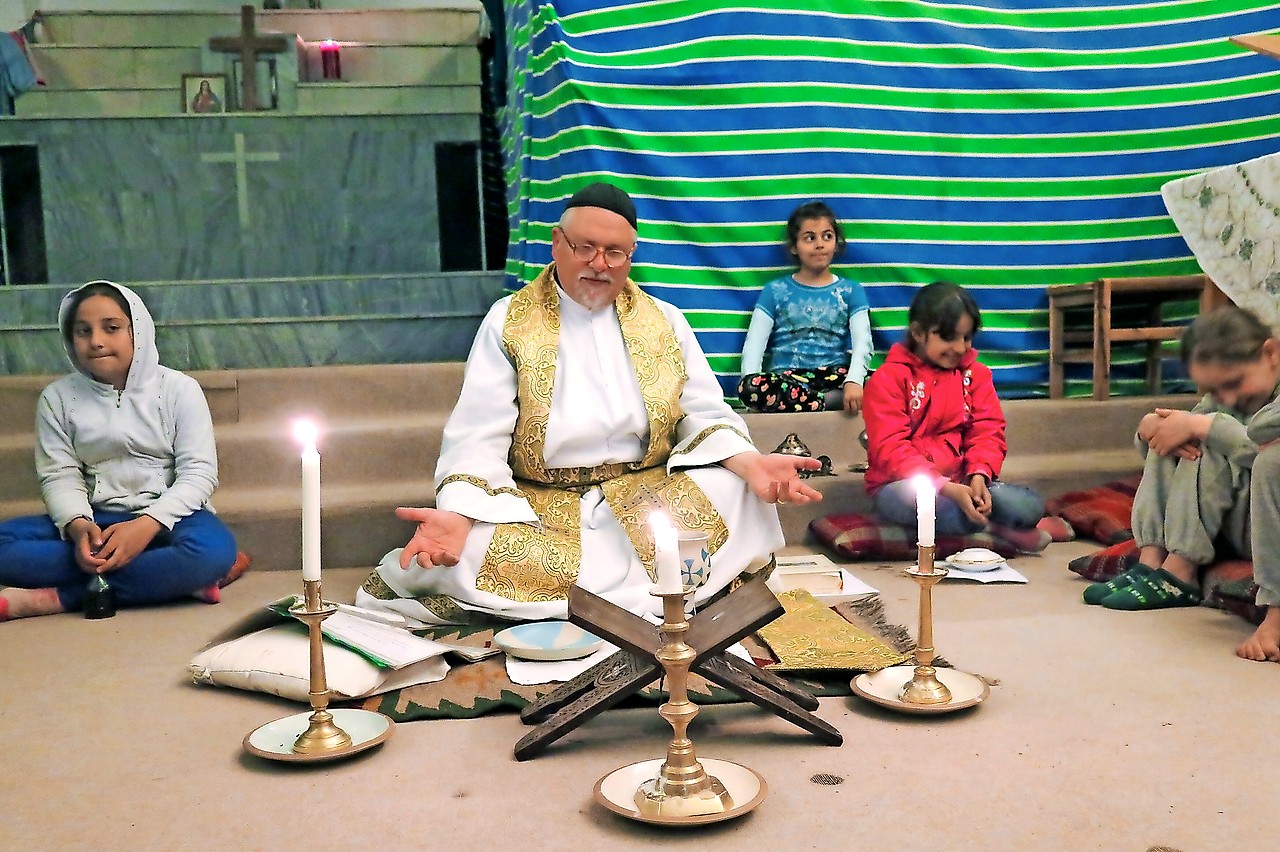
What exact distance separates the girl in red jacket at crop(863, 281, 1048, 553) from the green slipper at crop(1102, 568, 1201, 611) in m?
0.60

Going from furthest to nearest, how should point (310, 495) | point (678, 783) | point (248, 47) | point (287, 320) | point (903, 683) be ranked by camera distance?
point (248, 47) → point (287, 320) → point (903, 683) → point (310, 495) → point (678, 783)

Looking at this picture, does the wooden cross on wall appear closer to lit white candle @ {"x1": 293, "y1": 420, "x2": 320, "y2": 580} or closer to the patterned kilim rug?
the patterned kilim rug

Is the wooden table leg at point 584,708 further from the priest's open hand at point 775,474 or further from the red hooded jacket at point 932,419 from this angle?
the red hooded jacket at point 932,419

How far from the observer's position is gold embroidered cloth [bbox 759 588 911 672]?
2.18 metres

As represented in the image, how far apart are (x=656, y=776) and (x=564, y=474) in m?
→ 1.29

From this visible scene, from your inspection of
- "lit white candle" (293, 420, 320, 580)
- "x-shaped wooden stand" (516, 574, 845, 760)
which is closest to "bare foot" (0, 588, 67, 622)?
"lit white candle" (293, 420, 320, 580)

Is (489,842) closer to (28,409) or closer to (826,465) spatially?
(826,465)

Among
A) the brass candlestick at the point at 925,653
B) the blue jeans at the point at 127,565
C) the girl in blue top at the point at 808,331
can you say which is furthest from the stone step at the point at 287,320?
the brass candlestick at the point at 925,653

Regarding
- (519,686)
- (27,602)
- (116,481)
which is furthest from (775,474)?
(27,602)

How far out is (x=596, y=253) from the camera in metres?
2.71

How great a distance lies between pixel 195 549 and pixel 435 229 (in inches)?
123

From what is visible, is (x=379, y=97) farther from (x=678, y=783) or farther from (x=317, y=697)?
(x=678, y=783)

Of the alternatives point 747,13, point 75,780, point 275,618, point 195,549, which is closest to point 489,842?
point 75,780

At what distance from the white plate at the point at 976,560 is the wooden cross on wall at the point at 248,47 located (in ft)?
16.8
